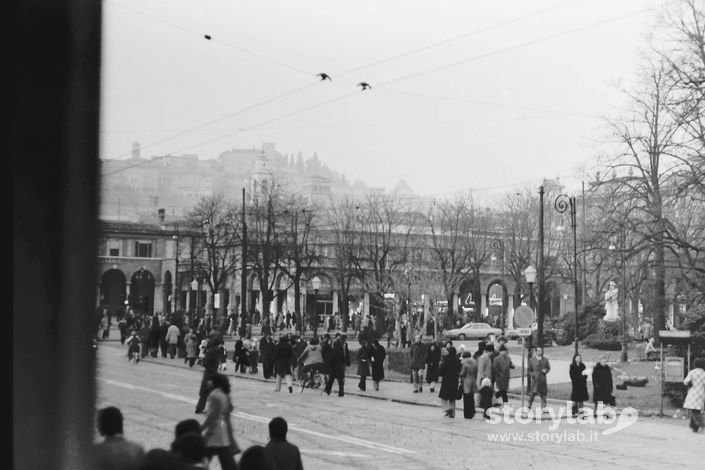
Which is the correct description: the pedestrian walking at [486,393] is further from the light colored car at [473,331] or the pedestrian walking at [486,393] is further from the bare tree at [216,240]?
the bare tree at [216,240]

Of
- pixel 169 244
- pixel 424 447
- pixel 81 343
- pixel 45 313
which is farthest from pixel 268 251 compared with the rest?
pixel 424 447

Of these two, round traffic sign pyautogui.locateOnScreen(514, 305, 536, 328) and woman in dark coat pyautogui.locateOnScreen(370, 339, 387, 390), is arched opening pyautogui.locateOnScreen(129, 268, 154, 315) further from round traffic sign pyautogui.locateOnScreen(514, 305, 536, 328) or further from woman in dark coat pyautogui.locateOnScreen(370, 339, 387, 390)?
round traffic sign pyautogui.locateOnScreen(514, 305, 536, 328)

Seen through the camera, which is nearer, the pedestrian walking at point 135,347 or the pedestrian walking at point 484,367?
the pedestrian walking at point 484,367

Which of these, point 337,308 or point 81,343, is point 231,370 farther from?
point 337,308

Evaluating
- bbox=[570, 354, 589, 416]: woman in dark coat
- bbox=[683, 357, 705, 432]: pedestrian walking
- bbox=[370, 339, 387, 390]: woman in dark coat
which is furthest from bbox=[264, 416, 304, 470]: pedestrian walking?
bbox=[370, 339, 387, 390]: woman in dark coat

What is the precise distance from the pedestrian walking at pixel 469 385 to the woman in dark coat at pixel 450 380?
206mm

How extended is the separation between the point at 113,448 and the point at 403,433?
462 inches

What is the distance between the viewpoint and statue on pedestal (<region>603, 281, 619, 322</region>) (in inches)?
2145

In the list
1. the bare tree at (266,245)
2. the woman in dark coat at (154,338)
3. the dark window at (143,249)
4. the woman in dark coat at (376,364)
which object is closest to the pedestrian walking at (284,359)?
the woman in dark coat at (376,364)

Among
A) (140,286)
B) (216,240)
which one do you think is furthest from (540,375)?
(140,286)

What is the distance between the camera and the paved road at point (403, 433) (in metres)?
16.0

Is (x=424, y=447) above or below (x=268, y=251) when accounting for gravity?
below

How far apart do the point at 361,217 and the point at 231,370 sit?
1277 inches

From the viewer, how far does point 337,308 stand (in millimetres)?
86750
